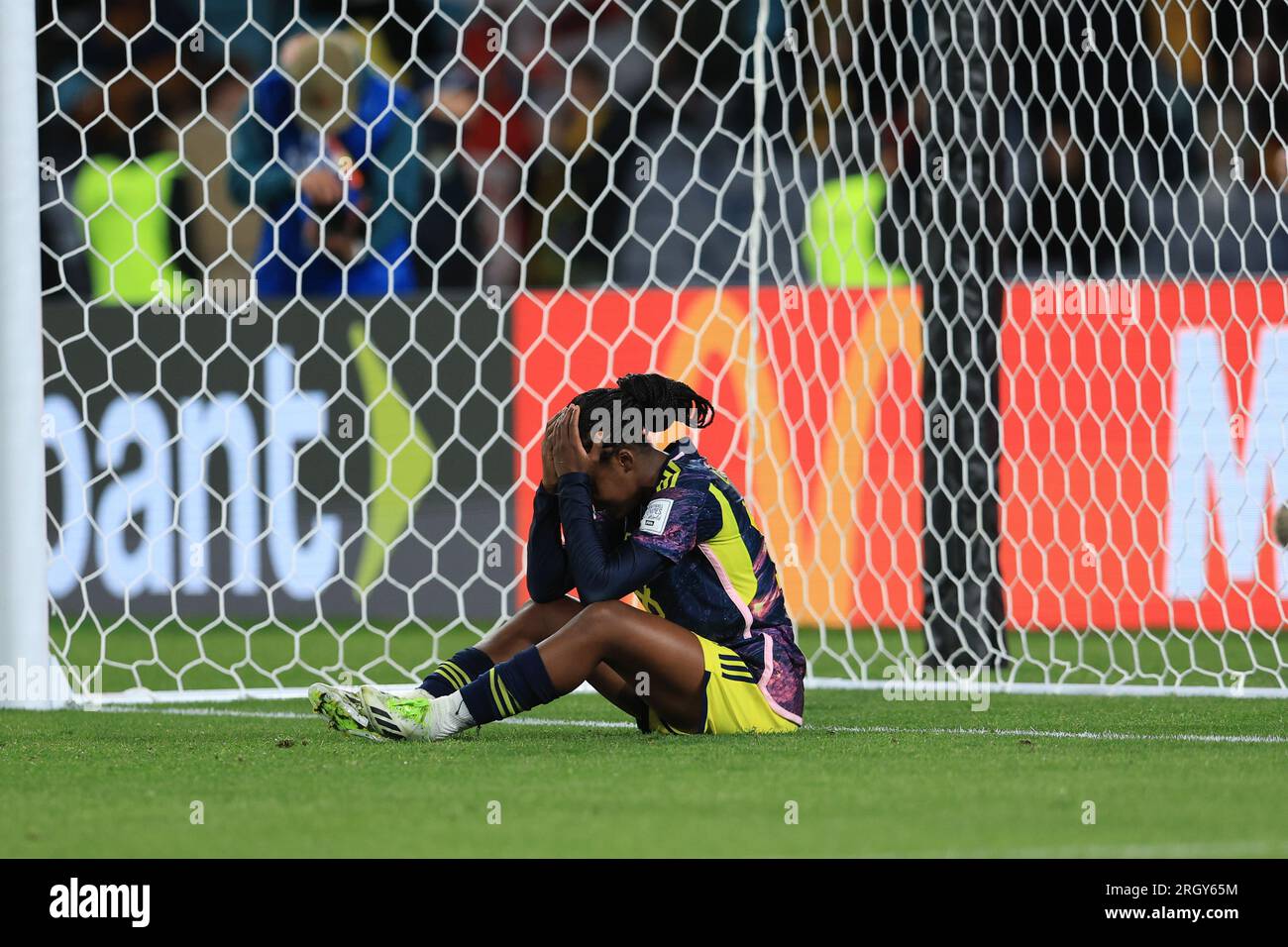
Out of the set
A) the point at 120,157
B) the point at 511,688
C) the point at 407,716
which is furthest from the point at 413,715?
the point at 120,157

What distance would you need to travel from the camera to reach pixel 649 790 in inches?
124

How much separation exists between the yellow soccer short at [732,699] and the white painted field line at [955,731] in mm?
252

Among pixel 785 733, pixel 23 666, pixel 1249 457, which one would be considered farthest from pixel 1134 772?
pixel 1249 457

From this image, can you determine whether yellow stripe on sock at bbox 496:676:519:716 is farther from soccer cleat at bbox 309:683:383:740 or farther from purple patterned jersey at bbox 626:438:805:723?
purple patterned jersey at bbox 626:438:805:723

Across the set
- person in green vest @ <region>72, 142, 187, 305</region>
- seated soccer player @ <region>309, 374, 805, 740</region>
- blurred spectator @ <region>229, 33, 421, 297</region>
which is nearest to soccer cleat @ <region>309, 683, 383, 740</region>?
seated soccer player @ <region>309, 374, 805, 740</region>

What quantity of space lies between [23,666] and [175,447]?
2.99 m

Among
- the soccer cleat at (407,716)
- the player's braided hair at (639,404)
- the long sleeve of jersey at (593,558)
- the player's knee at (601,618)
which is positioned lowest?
the soccer cleat at (407,716)

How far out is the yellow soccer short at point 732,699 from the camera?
4008 millimetres

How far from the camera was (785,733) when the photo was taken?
4180mm

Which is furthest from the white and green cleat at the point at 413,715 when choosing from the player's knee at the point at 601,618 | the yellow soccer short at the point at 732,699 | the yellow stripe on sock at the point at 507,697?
the yellow soccer short at the point at 732,699

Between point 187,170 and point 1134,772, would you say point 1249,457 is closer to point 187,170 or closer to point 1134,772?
point 1134,772

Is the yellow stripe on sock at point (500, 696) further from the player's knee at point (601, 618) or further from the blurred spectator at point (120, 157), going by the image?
the blurred spectator at point (120, 157)

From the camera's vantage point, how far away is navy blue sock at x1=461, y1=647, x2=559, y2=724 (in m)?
3.81
